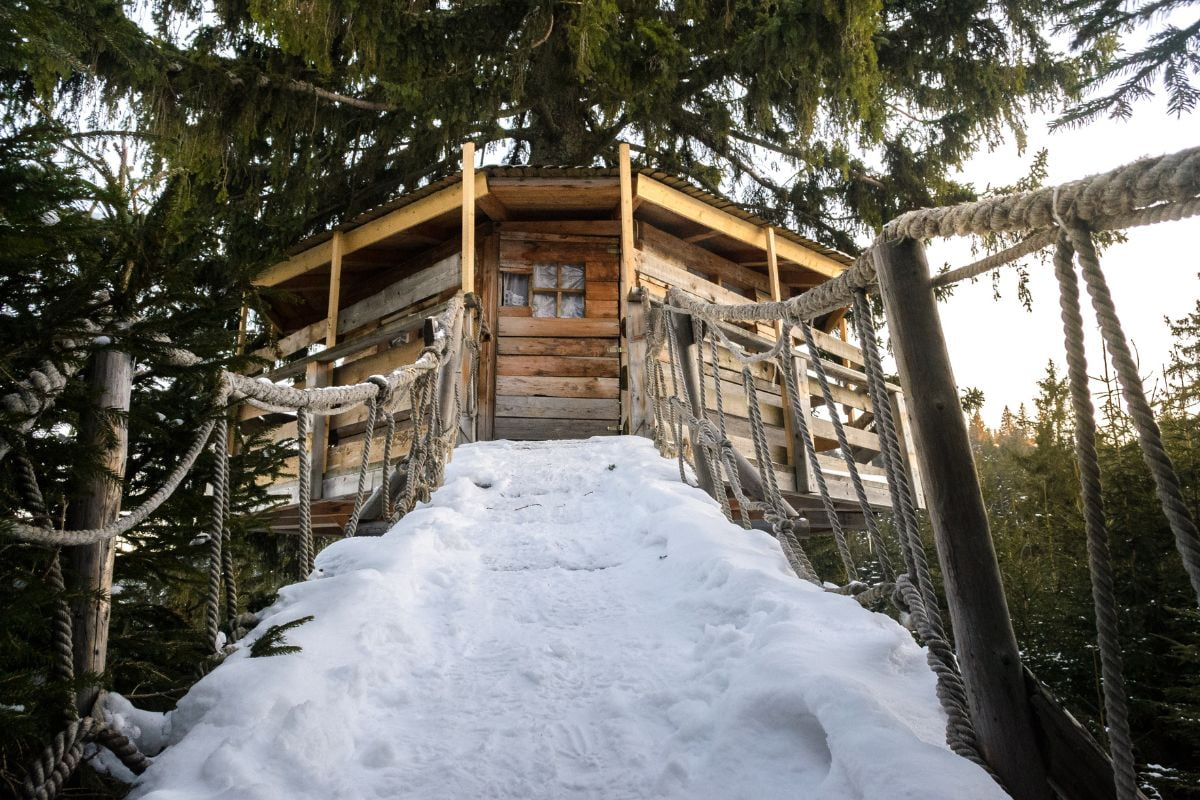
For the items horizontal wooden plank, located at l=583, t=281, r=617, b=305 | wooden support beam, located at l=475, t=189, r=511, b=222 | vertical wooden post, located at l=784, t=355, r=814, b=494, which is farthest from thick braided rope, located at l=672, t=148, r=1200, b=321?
horizontal wooden plank, located at l=583, t=281, r=617, b=305

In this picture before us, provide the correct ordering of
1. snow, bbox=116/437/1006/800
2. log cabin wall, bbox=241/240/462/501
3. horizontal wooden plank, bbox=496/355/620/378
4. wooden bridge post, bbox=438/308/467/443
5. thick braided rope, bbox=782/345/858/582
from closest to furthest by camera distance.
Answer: snow, bbox=116/437/1006/800 < thick braided rope, bbox=782/345/858/582 < wooden bridge post, bbox=438/308/467/443 < log cabin wall, bbox=241/240/462/501 < horizontal wooden plank, bbox=496/355/620/378

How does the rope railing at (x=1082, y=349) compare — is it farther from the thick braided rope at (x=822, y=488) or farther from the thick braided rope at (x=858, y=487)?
the thick braided rope at (x=822, y=488)

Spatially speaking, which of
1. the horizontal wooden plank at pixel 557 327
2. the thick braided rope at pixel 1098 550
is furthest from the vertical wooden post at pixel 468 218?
the thick braided rope at pixel 1098 550

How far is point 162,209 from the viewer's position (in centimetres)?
163

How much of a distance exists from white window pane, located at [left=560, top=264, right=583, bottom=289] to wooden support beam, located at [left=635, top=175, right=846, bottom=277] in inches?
55.6

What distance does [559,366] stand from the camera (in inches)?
341

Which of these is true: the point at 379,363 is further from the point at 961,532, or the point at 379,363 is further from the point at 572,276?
the point at 961,532

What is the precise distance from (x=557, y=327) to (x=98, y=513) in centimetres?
726

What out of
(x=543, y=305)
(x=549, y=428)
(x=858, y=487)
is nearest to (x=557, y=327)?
(x=543, y=305)

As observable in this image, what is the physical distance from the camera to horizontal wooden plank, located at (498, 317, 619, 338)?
8633mm

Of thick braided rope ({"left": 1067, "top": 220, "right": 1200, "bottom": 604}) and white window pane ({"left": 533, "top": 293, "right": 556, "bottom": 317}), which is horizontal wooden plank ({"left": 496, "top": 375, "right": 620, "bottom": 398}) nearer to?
white window pane ({"left": 533, "top": 293, "right": 556, "bottom": 317})

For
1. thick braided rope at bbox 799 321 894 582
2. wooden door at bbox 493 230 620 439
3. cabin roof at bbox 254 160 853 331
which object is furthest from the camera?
wooden door at bbox 493 230 620 439

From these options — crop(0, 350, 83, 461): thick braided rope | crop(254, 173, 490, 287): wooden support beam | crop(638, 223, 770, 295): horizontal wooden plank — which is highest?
crop(638, 223, 770, 295): horizontal wooden plank

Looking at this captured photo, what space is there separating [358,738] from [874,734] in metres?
1.33
